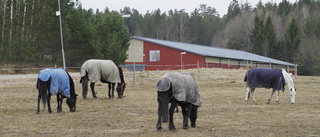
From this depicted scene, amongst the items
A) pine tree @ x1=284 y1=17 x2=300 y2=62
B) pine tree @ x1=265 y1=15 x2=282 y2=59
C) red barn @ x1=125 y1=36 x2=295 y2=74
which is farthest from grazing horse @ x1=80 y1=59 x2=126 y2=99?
pine tree @ x1=265 y1=15 x2=282 y2=59

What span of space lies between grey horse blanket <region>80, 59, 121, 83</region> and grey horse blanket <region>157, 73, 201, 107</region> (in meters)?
8.89

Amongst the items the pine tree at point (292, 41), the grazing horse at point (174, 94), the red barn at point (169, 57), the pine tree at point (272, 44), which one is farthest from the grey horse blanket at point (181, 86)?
the pine tree at point (272, 44)

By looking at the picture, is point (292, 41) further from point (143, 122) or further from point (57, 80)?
point (143, 122)

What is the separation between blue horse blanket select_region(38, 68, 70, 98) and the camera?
40.0ft

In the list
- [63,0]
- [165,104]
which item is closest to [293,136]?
[165,104]

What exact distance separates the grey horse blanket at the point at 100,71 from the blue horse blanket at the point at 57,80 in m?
4.70

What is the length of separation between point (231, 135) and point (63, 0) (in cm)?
3321

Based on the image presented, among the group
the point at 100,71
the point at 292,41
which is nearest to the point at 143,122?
the point at 100,71

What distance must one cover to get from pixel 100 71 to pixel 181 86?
9.51m

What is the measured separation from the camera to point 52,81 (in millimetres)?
12305

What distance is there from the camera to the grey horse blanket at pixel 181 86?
351 inches

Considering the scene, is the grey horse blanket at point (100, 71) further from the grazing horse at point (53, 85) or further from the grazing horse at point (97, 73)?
the grazing horse at point (53, 85)

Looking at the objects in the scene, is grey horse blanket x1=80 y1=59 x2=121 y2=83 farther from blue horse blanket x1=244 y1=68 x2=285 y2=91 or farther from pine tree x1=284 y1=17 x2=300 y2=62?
pine tree x1=284 y1=17 x2=300 y2=62

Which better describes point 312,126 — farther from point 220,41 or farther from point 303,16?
point 303,16
